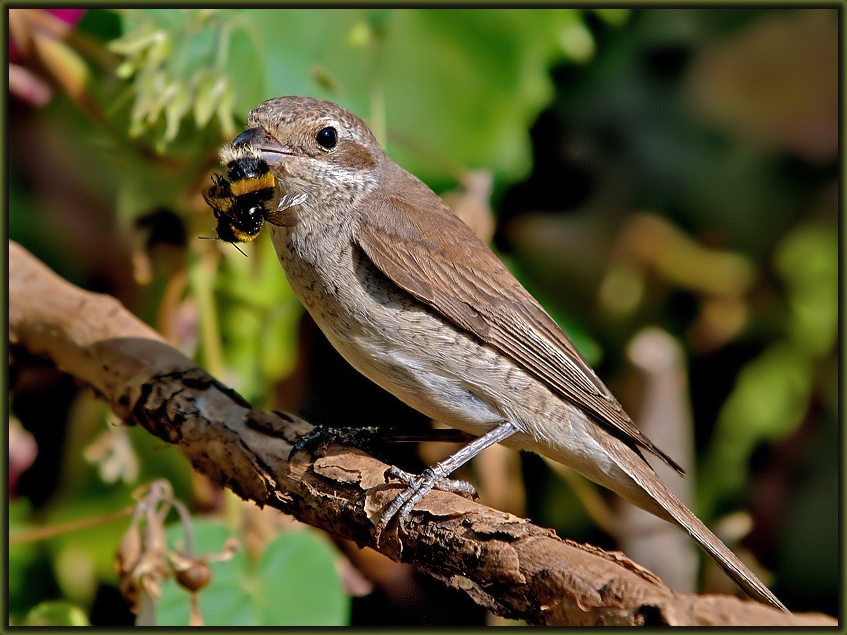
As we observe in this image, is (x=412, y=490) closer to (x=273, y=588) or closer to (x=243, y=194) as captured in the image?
(x=273, y=588)

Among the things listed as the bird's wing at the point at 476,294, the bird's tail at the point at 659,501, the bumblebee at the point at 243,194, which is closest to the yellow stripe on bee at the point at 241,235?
the bumblebee at the point at 243,194

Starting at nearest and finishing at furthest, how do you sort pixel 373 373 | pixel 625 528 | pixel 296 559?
pixel 373 373 → pixel 296 559 → pixel 625 528

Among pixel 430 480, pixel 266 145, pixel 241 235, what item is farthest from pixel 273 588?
pixel 266 145

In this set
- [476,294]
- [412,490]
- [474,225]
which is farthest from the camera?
[474,225]

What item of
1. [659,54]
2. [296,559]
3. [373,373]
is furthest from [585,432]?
[659,54]

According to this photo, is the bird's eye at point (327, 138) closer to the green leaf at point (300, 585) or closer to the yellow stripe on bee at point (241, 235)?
the yellow stripe on bee at point (241, 235)

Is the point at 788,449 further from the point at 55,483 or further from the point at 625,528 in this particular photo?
the point at 55,483

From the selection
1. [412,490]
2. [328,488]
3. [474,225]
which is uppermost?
[474,225]
